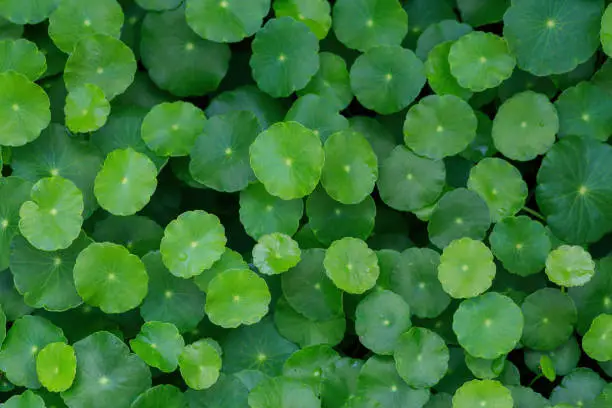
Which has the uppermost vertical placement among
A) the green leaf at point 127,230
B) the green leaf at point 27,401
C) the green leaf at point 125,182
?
the green leaf at point 125,182

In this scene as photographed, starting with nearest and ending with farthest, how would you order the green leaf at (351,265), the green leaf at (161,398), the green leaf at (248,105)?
the green leaf at (161,398) → the green leaf at (351,265) → the green leaf at (248,105)

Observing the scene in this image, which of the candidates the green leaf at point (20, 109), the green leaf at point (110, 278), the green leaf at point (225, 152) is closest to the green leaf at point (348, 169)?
the green leaf at point (225, 152)

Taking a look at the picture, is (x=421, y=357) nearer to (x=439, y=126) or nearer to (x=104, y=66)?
(x=439, y=126)

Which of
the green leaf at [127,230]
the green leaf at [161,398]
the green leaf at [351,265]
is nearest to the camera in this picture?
the green leaf at [161,398]

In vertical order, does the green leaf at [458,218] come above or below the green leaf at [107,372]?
above

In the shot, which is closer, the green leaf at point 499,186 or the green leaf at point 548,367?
the green leaf at point 548,367

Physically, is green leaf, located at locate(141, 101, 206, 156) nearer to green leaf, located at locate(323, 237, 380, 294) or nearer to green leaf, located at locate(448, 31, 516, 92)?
green leaf, located at locate(323, 237, 380, 294)

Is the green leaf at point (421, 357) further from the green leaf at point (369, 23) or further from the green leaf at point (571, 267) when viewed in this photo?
the green leaf at point (369, 23)

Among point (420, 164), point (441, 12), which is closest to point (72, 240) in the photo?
point (420, 164)
